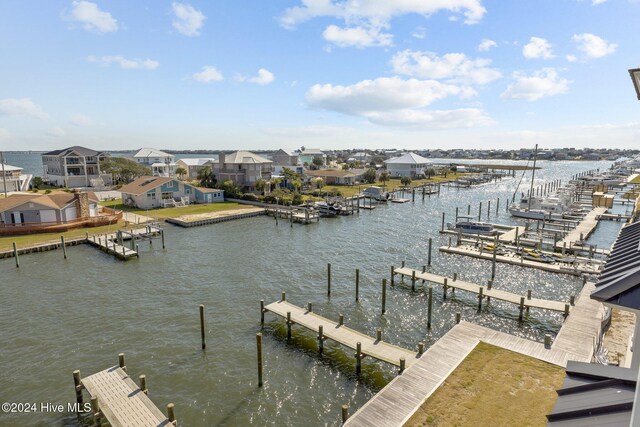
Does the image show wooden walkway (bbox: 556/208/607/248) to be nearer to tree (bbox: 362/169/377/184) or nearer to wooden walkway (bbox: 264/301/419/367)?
wooden walkway (bbox: 264/301/419/367)

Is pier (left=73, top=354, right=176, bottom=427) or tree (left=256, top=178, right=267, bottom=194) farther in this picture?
tree (left=256, top=178, right=267, bottom=194)

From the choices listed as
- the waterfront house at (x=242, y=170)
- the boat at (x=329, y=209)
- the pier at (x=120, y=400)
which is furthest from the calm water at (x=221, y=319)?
the waterfront house at (x=242, y=170)

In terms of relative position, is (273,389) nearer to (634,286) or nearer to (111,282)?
(634,286)

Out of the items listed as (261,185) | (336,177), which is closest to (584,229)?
(261,185)

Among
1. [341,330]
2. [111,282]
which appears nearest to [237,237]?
[111,282]

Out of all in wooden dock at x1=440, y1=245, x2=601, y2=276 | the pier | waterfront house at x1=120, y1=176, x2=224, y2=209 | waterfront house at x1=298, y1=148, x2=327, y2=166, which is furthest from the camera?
waterfront house at x1=298, y1=148, x2=327, y2=166

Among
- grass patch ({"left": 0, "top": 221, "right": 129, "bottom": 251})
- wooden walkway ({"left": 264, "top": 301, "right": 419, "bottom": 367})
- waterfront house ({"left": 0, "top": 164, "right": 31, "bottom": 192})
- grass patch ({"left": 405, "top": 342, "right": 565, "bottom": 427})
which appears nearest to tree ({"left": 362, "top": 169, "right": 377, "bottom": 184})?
grass patch ({"left": 0, "top": 221, "right": 129, "bottom": 251})

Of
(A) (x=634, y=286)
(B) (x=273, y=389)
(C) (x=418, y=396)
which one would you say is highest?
(A) (x=634, y=286)

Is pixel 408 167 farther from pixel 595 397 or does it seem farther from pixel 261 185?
pixel 595 397
